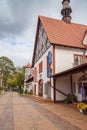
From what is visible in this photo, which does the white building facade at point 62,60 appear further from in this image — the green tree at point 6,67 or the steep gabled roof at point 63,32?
the green tree at point 6,67

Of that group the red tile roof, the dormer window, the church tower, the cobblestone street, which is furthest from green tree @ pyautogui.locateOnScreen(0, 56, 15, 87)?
the cobblestone street

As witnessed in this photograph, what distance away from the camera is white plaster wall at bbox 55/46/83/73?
61.2 ft

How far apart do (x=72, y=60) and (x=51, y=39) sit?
3210 millimetres

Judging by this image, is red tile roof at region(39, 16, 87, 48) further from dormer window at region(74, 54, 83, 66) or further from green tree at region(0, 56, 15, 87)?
green tree at region(0, 56, 15, 87)

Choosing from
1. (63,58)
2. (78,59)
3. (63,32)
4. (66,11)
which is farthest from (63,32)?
(66,11)

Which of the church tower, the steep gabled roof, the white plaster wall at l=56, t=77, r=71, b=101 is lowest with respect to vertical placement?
the white plaster wall at l=56, t=77, r=71, b=101

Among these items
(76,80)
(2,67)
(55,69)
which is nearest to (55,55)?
(55,69)

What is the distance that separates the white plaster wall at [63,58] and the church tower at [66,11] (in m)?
7.45

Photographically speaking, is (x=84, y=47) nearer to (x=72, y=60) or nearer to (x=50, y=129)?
(x=72, y=60)

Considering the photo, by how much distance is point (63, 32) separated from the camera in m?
21.3

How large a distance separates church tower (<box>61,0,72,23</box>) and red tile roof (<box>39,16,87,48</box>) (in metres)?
1.38

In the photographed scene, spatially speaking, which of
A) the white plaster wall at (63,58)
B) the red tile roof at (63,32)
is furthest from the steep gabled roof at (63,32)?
the white plaster wall at (63,58)

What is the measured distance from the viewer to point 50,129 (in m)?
7.04

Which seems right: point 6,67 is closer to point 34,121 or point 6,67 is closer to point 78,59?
point 78,59
